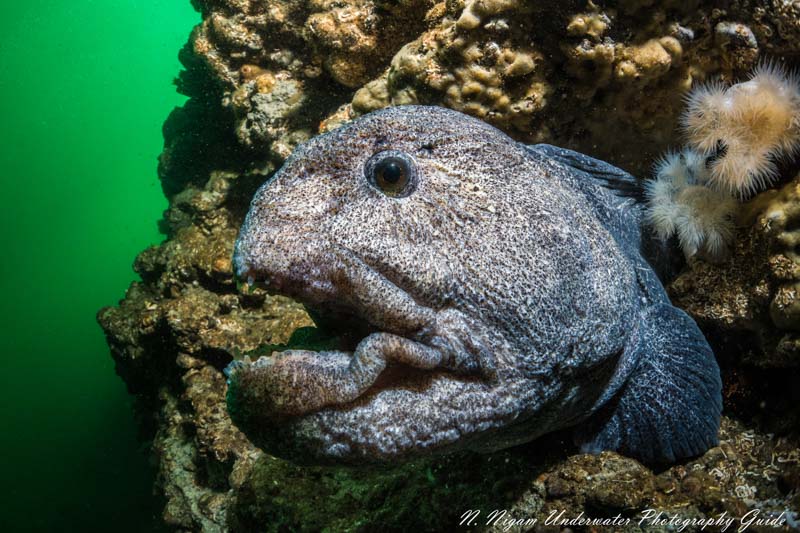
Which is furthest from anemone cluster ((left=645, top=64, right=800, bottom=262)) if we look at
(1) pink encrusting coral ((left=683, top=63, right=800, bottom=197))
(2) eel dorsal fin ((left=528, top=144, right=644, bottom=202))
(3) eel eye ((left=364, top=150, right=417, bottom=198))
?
(3) eel eye ((left=364, top=150, right=417, bottom=198))

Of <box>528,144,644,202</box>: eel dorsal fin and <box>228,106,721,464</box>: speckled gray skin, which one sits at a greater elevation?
<box>528,144,644,202</box>: eel dorsal fin

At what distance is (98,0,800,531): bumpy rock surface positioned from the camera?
266 cm

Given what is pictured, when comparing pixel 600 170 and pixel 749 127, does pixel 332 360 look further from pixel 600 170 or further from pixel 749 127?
pixel 749 127

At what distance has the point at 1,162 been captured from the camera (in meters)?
31.0

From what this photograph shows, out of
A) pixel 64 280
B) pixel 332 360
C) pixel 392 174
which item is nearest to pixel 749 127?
pixel 392 174

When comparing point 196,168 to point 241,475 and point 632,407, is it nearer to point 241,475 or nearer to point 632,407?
point 241,475

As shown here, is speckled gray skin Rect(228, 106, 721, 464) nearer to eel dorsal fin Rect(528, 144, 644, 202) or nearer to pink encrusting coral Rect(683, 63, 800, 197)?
eel dorsal fin Rect(528, 144, 644, 202)

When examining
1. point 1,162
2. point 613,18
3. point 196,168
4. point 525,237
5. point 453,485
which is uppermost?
point 1,162

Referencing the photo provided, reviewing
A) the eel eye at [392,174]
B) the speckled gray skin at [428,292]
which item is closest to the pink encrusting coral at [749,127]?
the speckled gray skin at [428,292]

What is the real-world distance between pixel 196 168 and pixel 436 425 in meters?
9.28

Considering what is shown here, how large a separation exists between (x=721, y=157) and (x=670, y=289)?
3.20 ft

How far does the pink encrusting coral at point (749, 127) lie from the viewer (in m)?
2.73

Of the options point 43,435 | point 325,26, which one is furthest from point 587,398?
point 43,435

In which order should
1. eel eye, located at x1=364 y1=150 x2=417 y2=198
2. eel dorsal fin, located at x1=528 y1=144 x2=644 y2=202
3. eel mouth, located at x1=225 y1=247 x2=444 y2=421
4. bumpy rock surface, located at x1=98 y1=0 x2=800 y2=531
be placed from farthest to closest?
eel dorsal fin, located at x1=528 y1=144 x2=644 y2=202
bumpy rock surface, located at x1=98 y1=0 x2=800 y2=531
eel eye, located at x1=364 y1=150 x2=417 y2=198
eel mouth, located at x1=225 y1=247 x2=444 y2=421
